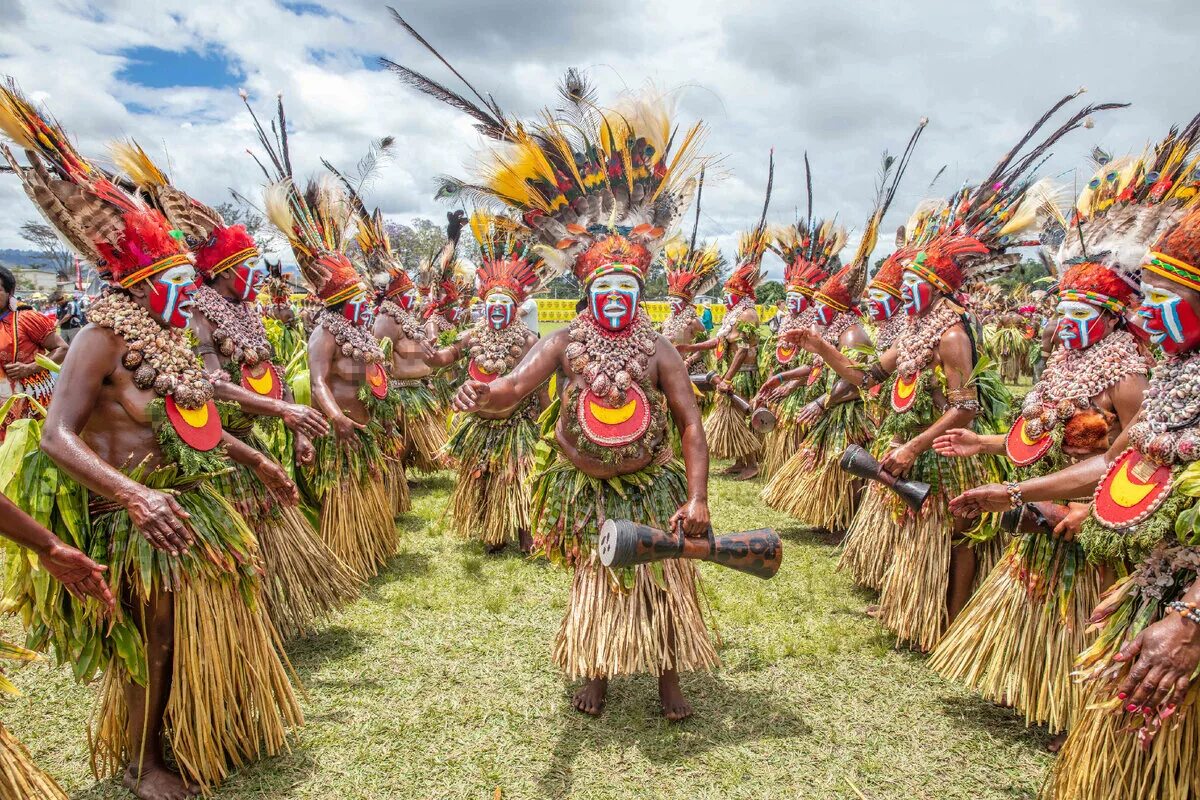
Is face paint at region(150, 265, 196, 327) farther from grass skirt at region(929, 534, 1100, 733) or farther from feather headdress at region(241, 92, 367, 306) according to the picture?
grass skirt at region(929, 534, 1100, 733)

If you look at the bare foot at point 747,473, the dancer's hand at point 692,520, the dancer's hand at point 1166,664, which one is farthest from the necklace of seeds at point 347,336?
the bare foot at point 747,473

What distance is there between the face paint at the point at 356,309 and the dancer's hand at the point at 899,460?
12.2ft

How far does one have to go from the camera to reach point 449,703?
3682 mm

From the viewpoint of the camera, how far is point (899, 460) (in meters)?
3.98

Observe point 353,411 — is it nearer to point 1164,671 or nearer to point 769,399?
point 769,399

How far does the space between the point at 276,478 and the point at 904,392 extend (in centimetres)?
351

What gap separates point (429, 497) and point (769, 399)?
374 centimetres

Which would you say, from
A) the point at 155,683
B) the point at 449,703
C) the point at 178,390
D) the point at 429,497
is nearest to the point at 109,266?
the point at 178,390

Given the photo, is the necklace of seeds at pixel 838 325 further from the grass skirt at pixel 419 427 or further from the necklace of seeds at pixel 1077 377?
the grass skirt at pixel 419 427

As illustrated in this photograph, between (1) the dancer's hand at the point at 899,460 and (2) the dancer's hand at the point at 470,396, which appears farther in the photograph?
(1) the dancer's hand at the point at 899,460

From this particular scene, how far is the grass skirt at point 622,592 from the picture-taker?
11.0 ft

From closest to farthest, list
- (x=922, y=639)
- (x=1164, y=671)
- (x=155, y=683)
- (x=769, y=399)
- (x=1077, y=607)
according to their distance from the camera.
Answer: (x=1164, y=671) < (x=155, y=683) < (x=1077, y=607) < (x=922, y=639) < (x=769, y=399)

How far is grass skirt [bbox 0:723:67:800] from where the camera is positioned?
1978mm

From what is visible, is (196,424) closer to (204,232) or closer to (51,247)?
(204,232)
